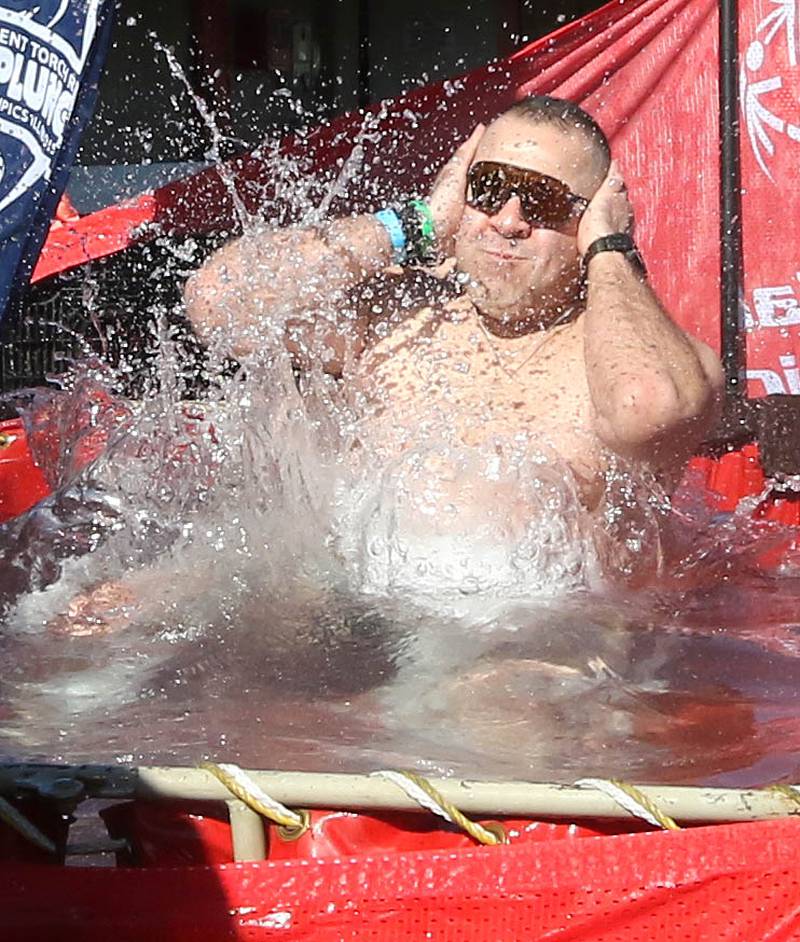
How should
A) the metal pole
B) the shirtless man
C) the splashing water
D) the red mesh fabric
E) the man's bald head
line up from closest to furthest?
the red mesh fabric, the splashing water, the shirtless man, the man's bald head, the metal pole

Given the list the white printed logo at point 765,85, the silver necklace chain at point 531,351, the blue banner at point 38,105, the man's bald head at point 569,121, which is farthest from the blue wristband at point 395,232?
the white printed logo at point 765,85

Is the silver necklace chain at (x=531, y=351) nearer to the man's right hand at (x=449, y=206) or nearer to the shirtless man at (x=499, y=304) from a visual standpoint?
the shirtless man at (x=499, y=304)

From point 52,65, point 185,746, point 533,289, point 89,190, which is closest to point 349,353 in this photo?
point 533,289

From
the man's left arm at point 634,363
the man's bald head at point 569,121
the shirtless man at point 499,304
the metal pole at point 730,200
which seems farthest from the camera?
the metal pole at point 730,200

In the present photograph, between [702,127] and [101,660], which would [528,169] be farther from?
[702,127]

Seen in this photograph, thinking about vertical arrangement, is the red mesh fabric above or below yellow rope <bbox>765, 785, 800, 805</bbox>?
below

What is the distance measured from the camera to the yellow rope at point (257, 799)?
4.59ft

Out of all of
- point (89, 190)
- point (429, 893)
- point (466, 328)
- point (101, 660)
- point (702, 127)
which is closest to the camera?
point (429, 893)

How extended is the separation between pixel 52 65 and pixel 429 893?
241 cm

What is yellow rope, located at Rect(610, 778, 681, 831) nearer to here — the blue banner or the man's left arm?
the man's left arm

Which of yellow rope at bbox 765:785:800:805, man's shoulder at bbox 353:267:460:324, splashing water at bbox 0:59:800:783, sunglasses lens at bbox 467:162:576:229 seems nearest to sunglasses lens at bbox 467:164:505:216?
sunglasses lens at bbox 467:162:576:229

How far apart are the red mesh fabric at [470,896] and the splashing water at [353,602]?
32 cm

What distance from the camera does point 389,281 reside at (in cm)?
323

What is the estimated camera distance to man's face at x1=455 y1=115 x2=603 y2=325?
3023 millimetres
